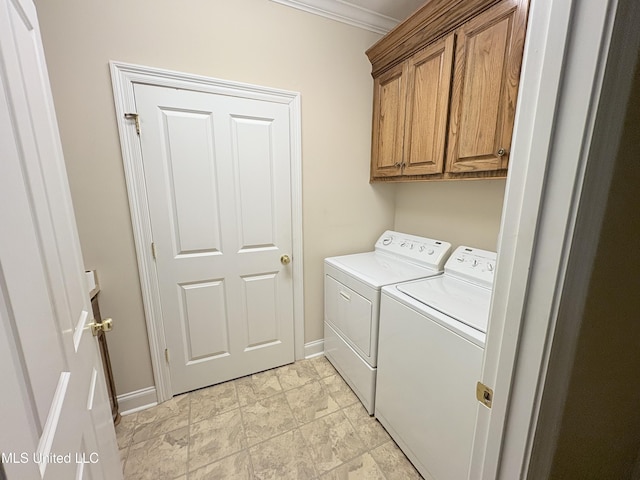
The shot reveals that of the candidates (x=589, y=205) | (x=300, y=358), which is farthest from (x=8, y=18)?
(x=300, y=358)

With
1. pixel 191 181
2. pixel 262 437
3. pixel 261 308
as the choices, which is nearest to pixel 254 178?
pixel 191 181

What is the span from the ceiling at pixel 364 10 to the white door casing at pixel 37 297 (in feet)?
5.25

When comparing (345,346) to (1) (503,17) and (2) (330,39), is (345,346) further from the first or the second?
(2) (330,39)

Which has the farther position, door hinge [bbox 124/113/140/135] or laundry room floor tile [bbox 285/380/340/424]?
laundry room floor tile [bbox 285/380/340/424]

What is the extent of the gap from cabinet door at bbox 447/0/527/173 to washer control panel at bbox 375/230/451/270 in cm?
56

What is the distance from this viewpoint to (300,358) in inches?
87.4

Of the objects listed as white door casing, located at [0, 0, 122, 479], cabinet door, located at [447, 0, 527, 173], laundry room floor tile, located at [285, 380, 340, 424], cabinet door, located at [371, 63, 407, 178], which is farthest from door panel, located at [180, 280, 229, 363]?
cabinet door, located at [447, 0, 527, 173]

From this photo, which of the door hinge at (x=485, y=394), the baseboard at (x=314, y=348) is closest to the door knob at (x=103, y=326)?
the door hinge at (x=485, y=394)

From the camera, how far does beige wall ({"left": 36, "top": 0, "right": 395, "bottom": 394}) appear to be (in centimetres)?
137

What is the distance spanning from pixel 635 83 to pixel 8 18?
127cm

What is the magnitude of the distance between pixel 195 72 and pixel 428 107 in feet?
4.67

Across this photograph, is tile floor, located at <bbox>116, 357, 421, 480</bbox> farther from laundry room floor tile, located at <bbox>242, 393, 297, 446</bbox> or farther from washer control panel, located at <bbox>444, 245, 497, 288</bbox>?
washer control panel, located at <bbox>444, 245, 497, 288</bbox>

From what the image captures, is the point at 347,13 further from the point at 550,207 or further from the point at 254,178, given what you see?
the point at 550,207

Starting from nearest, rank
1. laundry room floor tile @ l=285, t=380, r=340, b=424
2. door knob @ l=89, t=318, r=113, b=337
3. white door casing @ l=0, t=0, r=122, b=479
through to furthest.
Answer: white door casing @ l=0, t=0, r=122, b=479 < door knob @ l=89, t=318, r=113, b=337 < laundry room floor tile @ l=285, t=380, r=340, b=424
